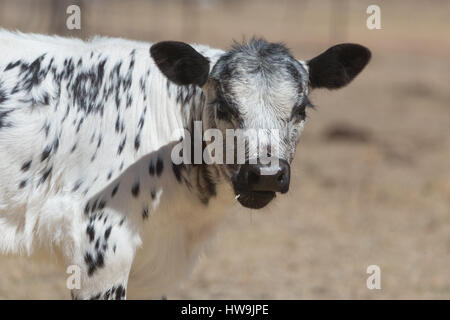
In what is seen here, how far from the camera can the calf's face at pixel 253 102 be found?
12.0 ft

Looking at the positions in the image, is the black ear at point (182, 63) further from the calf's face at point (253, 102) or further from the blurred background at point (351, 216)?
the blurred background at point (351, 216)

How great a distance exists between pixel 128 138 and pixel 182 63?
0.48m

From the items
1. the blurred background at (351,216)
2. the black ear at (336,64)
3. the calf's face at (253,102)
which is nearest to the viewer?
the calf's face at (253,102)

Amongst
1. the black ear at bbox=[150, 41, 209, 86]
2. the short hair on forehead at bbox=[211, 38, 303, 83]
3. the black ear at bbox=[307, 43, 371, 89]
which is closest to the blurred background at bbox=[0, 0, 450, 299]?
the black ear at bbox=[307, 43, 371, 89]

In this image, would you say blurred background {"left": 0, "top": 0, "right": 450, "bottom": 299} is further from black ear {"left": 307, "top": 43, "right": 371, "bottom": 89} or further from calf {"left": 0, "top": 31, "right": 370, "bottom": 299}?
calf {"left": 0, "top": 31, "right": 370, "bottom": 299}

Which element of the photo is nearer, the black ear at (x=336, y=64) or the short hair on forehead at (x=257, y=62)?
the short hair on forehead at (x=257, y=62)

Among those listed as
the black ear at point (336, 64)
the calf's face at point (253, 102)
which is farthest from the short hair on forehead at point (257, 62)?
the black ear at point (336, 64)

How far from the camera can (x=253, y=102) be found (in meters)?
3.76

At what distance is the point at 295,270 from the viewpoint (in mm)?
6797

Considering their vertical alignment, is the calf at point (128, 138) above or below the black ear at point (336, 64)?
below

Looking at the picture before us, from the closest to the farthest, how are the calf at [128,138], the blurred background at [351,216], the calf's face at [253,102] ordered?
the calf's face at [253,102], the calf at [128,138], the blurred background at [351,216]

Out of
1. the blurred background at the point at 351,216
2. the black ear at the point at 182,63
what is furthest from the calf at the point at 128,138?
the blurred background at the point at 351,216

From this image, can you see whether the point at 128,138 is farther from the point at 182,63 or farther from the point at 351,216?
the point at 351,216
